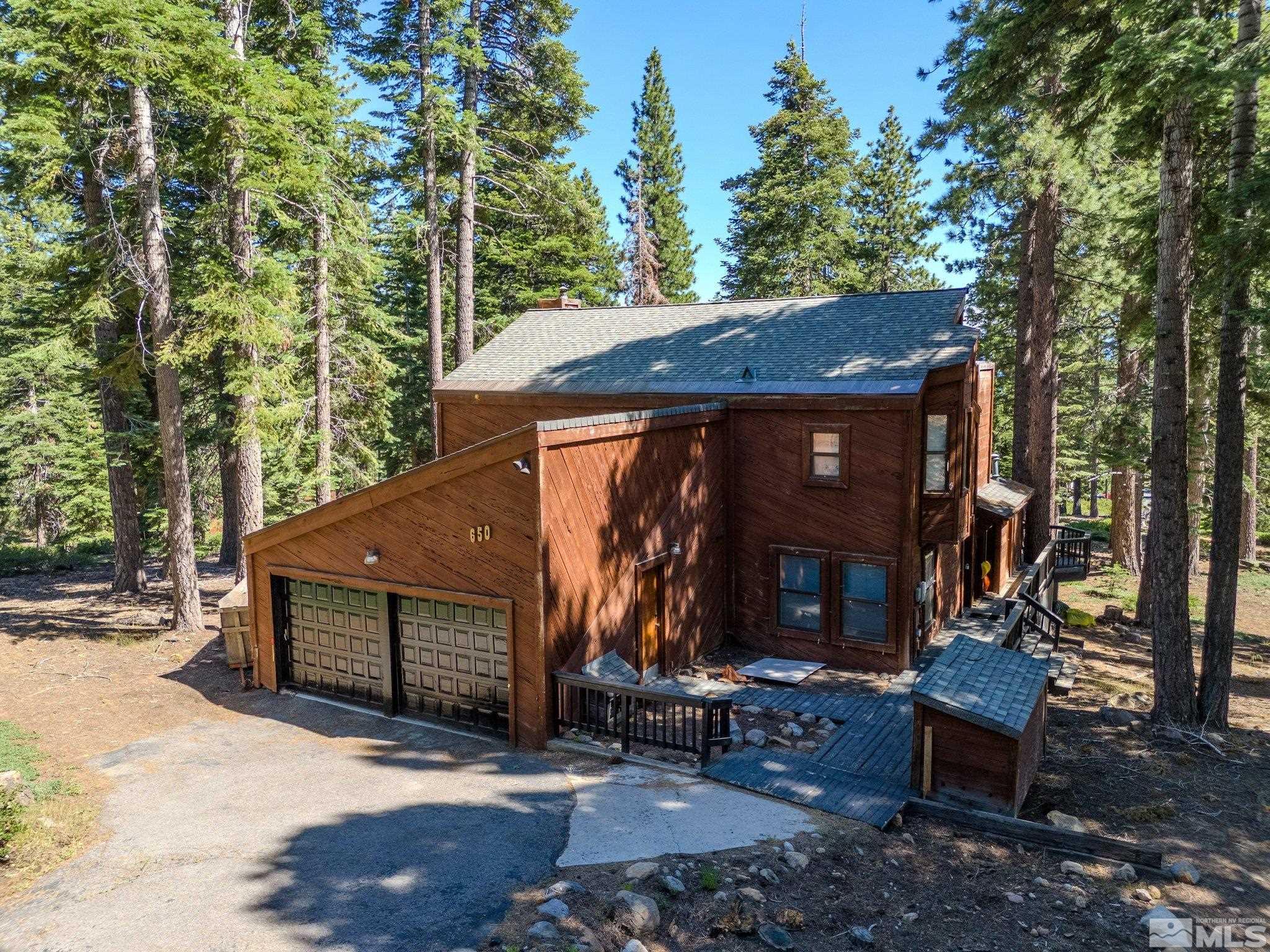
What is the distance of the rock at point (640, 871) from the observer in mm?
6578

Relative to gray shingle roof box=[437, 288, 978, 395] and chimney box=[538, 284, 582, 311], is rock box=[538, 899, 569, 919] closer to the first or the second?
gray shingle roof box=[437, 288, 978, 395]

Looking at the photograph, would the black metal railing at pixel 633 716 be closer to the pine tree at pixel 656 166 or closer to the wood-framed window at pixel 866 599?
the wood-framed window at pixel 866 599

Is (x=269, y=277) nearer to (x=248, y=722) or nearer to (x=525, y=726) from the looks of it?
(x=248, y=722)

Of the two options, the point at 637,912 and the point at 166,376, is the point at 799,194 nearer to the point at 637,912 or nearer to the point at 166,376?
the point at 166,376

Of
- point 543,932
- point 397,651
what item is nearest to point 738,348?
point 397,651

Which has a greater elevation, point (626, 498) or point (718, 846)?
point (626, 498)

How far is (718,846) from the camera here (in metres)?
7.25

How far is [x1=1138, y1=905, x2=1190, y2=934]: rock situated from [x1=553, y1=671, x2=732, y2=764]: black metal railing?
4.36 metres

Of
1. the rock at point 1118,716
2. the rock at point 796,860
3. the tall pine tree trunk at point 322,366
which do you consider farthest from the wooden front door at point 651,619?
the tall pine tree trunk at point 322,366

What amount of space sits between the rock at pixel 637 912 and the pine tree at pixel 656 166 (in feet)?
122

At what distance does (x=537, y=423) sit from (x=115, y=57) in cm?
1015

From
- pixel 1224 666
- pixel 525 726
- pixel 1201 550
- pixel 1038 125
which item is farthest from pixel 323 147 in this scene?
pixel 1201 550

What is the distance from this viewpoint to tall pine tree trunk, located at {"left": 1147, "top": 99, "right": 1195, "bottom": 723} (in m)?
11.4

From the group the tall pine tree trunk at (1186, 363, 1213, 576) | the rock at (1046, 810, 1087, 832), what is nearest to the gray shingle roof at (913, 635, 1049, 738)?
the rock at (1046, 810, 1087, 832)
